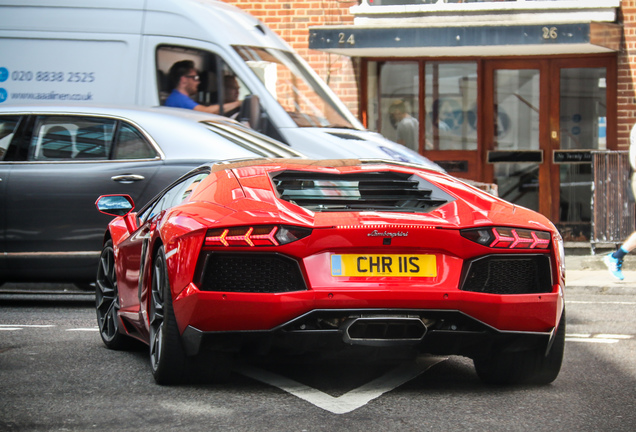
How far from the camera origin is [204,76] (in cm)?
1240

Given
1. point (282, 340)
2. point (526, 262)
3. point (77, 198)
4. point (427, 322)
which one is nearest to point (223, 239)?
point (282, 340)

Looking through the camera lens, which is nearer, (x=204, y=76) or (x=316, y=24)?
(x=204, y=76)

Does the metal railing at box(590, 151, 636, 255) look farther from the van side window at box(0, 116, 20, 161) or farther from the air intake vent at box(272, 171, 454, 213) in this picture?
the air intake vent at box(272, 171, 454, 213)

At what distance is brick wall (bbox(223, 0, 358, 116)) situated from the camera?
60.2 feet

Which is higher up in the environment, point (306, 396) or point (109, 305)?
point (109, 305)

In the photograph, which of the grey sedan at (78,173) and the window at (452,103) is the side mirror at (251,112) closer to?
the grey sedan at (78,173)

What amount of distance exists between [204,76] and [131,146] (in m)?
2.68

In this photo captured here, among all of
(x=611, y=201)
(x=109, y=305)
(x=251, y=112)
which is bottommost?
(x=109, y=305)

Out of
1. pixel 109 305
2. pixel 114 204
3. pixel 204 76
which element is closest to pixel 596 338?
pixel 109 305

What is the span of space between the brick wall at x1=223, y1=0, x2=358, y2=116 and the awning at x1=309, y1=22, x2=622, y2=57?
39.0 inches

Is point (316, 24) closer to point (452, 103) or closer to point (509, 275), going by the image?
point (452, 103)

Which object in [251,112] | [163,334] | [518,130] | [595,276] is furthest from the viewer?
[518,130]

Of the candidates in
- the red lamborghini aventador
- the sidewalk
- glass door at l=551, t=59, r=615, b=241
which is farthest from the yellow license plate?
glass door at l=551, t=59, r=615, b=241

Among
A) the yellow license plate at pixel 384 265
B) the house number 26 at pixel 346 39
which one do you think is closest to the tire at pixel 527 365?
the yellow license plate at pixel 384 265
